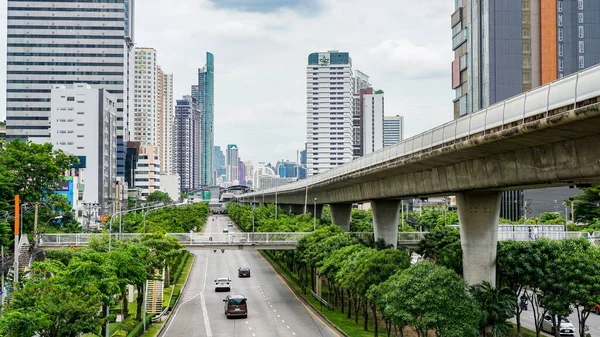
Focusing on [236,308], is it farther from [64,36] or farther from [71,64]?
[64,36]

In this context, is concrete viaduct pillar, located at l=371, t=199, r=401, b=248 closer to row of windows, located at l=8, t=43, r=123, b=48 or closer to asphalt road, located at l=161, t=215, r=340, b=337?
asphalt road, located at l=161, t=215, r=340, b=337

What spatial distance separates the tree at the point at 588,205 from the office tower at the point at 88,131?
286 ft

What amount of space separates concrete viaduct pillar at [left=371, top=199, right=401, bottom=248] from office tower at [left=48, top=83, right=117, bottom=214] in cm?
8608

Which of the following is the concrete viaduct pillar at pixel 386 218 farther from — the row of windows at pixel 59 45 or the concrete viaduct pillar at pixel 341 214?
the row of windows at pixel 59 45

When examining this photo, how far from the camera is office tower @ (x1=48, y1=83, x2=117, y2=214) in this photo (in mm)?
138125

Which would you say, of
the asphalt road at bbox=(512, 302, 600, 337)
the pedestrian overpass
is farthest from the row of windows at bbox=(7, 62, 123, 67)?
the asphalt road at bbox=(512, 302, 600, 337)

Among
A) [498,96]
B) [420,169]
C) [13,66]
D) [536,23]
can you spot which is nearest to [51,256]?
[420,169]

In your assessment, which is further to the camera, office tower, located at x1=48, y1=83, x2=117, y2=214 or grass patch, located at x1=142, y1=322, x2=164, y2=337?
office tower, located at x1=48, y1=83, x2=117, y2=214

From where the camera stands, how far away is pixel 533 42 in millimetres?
121188

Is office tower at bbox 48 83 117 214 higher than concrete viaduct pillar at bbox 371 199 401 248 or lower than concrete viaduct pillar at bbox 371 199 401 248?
higher

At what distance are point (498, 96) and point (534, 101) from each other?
9796cm

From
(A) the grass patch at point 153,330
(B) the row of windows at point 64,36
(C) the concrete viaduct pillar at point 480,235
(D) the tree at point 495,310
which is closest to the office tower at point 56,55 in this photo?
(B) the row of windows at point 64,36

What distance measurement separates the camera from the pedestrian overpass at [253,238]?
62.2 meters

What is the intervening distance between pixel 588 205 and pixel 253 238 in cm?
5037
